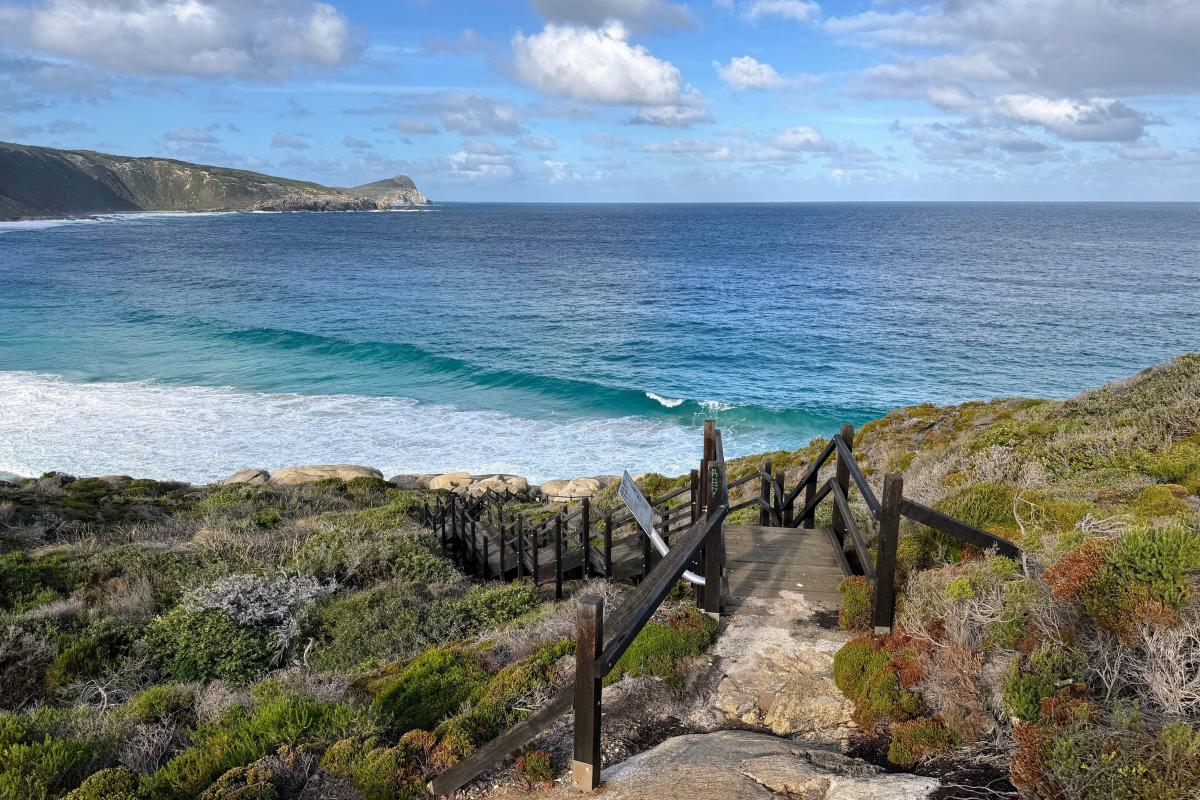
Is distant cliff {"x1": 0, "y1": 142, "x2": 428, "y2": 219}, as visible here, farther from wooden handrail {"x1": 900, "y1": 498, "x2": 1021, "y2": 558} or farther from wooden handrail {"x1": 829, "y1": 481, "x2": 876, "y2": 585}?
wooden handrail {"x1": 900, "y1": 498, "x2": 1021, "y2": 558}

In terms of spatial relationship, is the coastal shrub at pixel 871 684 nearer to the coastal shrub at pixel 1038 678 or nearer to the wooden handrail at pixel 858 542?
the wooden handrail at pixel 858 542

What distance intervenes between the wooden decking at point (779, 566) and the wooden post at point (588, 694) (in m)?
2.66

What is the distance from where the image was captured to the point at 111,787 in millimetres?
4180

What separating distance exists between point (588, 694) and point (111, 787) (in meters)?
2.79

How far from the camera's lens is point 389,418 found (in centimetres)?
2898

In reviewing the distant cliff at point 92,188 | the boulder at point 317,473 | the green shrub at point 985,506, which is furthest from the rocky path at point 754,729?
the distant cliff at point 92,188

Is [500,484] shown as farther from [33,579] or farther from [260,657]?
[260,657]

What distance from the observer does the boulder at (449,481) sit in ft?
68.2

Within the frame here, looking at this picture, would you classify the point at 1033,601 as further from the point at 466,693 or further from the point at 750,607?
the point at 466,693

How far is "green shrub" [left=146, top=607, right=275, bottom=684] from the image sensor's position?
7.58 meters

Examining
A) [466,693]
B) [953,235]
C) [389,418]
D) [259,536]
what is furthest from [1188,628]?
[953,235]

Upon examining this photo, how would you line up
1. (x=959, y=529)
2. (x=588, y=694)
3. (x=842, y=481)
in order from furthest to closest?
1. (x=842, y=481)
2. (x=959, y=529)
3. (x=588, y=694)

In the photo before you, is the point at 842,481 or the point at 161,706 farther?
the point at 842,481

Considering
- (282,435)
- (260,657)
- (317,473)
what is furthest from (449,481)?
(260,657)
